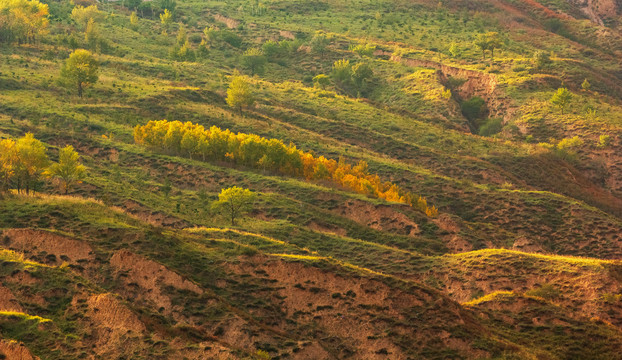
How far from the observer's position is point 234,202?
265 ft

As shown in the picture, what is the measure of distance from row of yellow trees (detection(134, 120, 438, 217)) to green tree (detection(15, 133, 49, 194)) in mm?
26188

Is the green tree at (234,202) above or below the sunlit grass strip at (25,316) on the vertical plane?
below

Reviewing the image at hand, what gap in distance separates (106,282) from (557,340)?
29.8 metres

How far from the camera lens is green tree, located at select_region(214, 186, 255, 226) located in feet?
265

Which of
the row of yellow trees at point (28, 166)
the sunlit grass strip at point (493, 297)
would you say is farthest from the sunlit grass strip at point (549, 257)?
the row of yellow trees at point (28, 166)

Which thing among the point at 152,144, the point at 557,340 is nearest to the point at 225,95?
the point at 152,144

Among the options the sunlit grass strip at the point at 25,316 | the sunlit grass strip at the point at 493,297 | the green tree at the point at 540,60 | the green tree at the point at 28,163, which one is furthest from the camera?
the green tree at the point at 540,60

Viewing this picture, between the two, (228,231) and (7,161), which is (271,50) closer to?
(7,161)

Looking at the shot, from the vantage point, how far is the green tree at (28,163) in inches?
2948

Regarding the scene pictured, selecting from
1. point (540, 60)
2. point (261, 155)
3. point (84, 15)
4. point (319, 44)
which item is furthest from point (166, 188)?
point (540, 60)

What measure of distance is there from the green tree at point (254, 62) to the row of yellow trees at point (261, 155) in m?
60.6

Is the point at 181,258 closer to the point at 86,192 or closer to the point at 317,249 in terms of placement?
the point at 317,249

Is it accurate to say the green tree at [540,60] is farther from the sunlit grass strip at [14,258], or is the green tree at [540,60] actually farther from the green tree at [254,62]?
the sunlit grass strip at [14,258]

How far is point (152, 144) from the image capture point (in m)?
103
